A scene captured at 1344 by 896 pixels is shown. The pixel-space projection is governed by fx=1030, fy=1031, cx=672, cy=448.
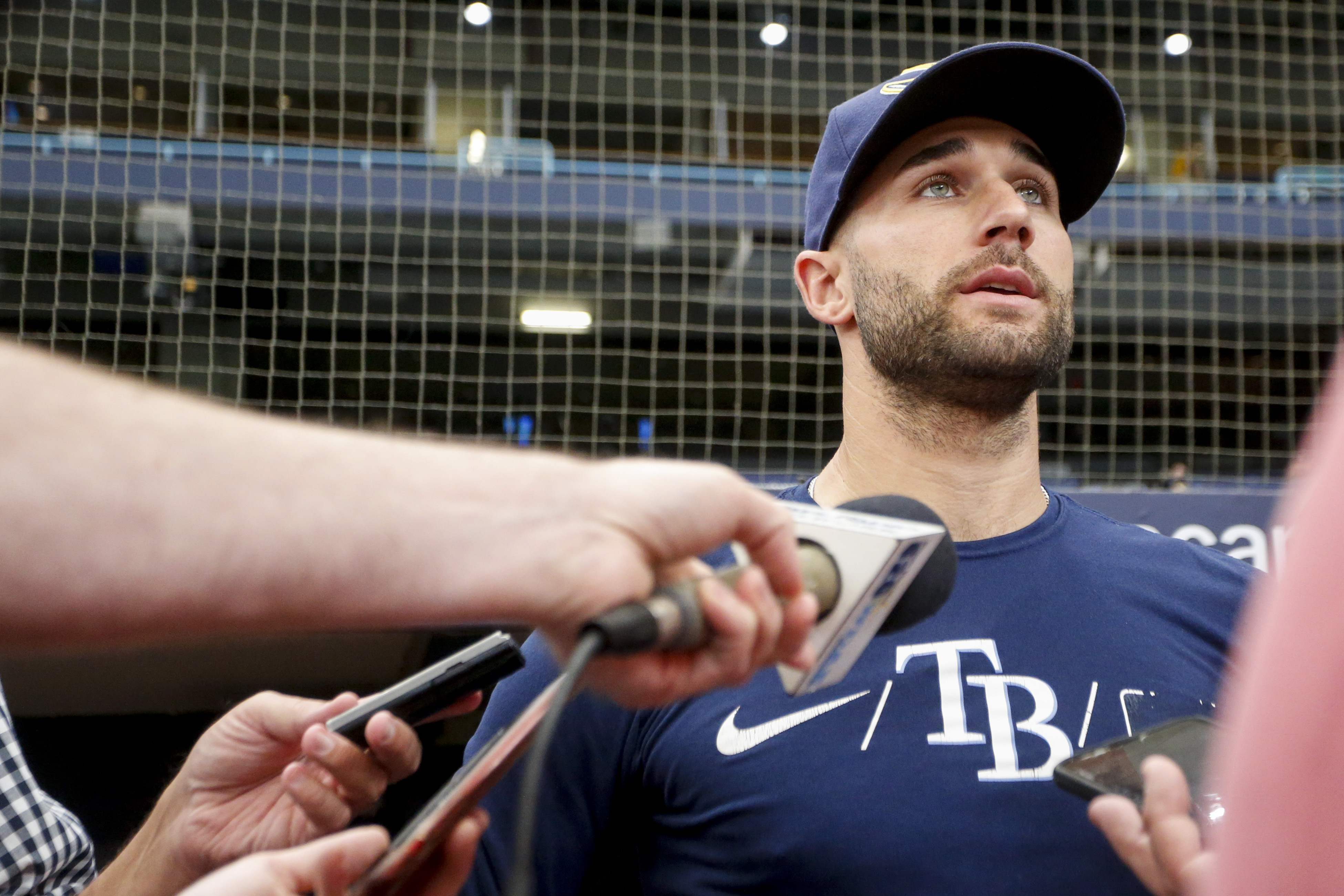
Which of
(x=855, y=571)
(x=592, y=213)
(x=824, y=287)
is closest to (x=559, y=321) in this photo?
(x=592, y=213)

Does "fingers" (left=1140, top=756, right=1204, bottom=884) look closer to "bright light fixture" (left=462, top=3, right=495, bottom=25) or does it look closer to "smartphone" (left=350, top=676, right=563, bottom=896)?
"smartphone" (left=350, top=676, right=563, bottom=896)

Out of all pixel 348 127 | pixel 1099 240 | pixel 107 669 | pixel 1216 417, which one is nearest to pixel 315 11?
pixel 348 127

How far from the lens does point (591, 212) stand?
779cm

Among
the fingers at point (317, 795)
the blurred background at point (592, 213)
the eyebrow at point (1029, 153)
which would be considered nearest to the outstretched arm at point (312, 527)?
the fingers at point (317, 795)

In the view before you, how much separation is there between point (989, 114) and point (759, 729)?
2.67ft

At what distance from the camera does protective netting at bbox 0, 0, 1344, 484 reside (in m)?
7.65

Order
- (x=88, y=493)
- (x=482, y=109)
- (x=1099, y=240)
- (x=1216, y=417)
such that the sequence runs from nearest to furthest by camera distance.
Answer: (x=88, y=493), (x=1099, y=240), (x=1216, y=417), (x=482, y=109)

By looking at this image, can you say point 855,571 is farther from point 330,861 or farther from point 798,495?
point 798,495

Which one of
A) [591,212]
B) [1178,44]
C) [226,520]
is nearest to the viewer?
[226,520]

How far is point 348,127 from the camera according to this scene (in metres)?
9.64

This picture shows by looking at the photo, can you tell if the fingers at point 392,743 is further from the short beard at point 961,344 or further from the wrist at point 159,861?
the short beard at point 961,344

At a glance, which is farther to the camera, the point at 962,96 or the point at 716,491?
the point at 962,96

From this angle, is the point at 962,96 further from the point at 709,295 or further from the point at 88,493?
the point at 709,295

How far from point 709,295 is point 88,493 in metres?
10.7
